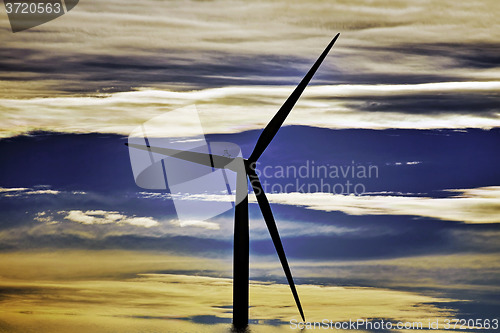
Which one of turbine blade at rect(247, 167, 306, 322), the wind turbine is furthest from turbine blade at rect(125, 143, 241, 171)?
turbine blade at rect(247, 167, 306, 322)

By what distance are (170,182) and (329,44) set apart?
1210 cm

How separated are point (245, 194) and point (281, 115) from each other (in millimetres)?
4706

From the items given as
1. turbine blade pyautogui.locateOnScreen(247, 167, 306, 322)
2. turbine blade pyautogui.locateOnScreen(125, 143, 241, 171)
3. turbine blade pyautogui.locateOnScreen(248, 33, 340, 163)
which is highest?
turbine blade pyautogui.locateOnScreen(248, 33, 340, 163)

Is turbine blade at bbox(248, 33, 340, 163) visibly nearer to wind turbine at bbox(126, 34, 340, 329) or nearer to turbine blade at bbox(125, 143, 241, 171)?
wind turbine at bbox(126, 34, 340, 329)

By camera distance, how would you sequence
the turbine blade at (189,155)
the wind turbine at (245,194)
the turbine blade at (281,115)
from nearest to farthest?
1. the wind turbine at (245,194)
2. the turbine blade at (281,115)
3. the turbine blade at (189,155)

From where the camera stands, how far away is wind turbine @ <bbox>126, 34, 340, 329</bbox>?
38812 mm

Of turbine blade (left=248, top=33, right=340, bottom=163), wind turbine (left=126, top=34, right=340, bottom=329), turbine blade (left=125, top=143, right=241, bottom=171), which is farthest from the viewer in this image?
turbine blade (left=125, top=143, right=241, bottom=171)

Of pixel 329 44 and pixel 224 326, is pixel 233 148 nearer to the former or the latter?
pixel 329 44

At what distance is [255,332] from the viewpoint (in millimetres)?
40344

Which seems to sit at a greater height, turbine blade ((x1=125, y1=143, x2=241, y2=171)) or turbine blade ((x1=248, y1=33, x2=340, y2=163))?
turbine blade ((x1=248, y1=33, x2=340, y2=163))

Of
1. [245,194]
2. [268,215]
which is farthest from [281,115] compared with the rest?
[268,215]

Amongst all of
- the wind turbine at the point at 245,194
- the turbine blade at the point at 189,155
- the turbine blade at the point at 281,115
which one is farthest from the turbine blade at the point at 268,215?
the turbine blade at the point at 189,155

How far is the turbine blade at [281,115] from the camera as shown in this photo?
39219 mm

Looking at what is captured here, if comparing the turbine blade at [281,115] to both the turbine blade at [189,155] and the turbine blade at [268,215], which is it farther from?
the turbine blade at [189,155]
